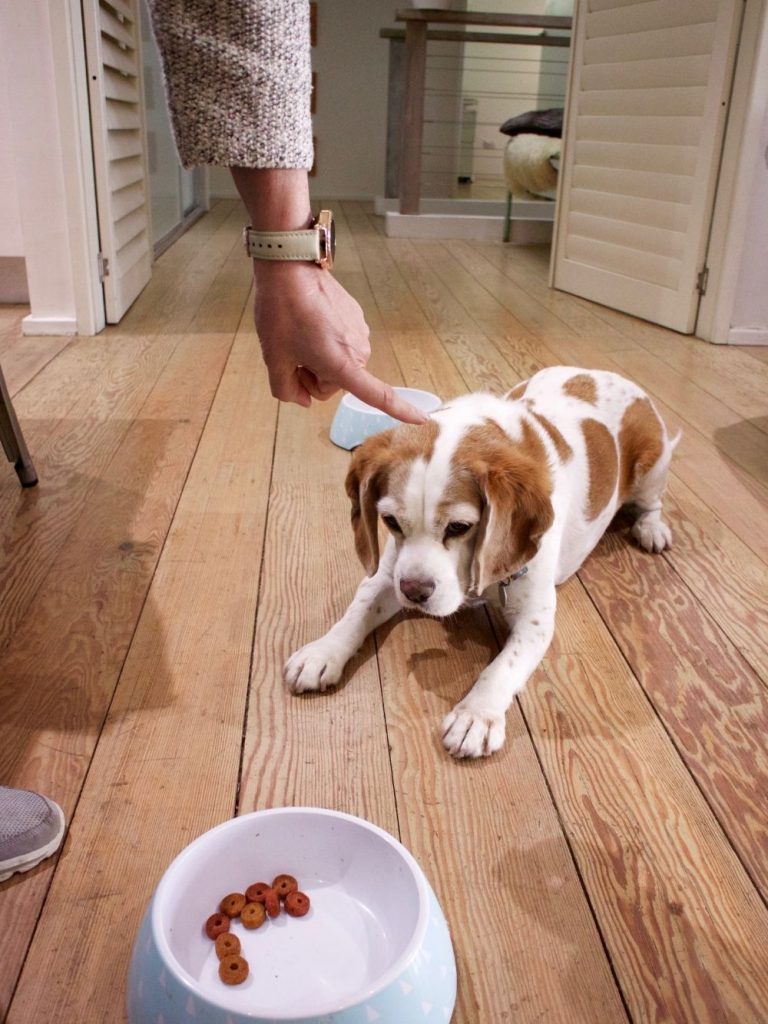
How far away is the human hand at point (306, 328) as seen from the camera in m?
1.06

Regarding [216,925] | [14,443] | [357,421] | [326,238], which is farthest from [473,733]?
[14,443]

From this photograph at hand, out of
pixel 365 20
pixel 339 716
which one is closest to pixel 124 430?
pixel 339 716

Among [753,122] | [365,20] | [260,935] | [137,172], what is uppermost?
[365,20]

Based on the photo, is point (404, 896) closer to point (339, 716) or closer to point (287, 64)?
point (339, 716)

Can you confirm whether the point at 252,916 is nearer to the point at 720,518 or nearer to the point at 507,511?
the point at 507,511

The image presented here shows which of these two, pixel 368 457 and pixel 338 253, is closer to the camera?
pixel 368 457

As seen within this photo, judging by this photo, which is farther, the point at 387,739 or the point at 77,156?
the point at 77,156

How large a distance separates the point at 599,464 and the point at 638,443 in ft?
0.82

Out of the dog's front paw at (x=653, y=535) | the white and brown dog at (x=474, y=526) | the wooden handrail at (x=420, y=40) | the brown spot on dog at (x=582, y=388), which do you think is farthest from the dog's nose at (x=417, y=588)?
the wooden handrail at (x=420, y=40)

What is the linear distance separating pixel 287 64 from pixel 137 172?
3.80 meters

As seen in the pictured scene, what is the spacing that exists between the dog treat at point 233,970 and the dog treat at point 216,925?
0.13 feet

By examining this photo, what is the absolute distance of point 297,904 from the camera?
1.14 m

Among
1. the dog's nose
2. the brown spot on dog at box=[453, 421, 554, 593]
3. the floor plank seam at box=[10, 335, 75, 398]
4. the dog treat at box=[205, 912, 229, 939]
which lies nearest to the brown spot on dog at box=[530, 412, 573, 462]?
the brown spot on dog at box=[453, 421, 554, 593]

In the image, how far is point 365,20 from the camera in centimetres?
896
